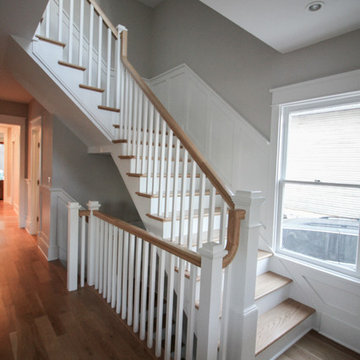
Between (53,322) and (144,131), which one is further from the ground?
(144,131)

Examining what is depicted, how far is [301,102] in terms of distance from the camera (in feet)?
7.85

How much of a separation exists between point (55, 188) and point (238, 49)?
3086 millimetres

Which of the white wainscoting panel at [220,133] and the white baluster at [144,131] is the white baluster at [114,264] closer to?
the white baluster at [144,131]

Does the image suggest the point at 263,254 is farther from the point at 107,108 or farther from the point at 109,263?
the point at 107,108

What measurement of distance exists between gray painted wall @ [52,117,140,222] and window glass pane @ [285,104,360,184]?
2.66 metres

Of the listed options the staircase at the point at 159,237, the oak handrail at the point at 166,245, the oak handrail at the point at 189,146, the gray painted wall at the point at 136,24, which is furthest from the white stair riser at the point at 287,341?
the gray painted wall at the point at 136,24

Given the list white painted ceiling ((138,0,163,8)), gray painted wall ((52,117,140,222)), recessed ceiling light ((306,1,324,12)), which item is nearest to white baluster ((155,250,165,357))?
recessed ceiling light ((306,1,324,12))

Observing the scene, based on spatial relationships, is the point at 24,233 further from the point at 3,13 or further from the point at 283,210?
the point at 283,210

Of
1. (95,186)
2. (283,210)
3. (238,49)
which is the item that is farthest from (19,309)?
(238,49)

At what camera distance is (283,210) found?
2.64m

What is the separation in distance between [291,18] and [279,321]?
250cm

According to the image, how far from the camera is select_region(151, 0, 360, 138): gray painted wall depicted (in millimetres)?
2221

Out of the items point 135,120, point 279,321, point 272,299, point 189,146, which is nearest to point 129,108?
point 135,120

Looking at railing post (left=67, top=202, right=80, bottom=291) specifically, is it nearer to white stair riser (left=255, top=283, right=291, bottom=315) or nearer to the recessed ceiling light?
white stair riser (left=255, top=283, right=291, bottom=315)
